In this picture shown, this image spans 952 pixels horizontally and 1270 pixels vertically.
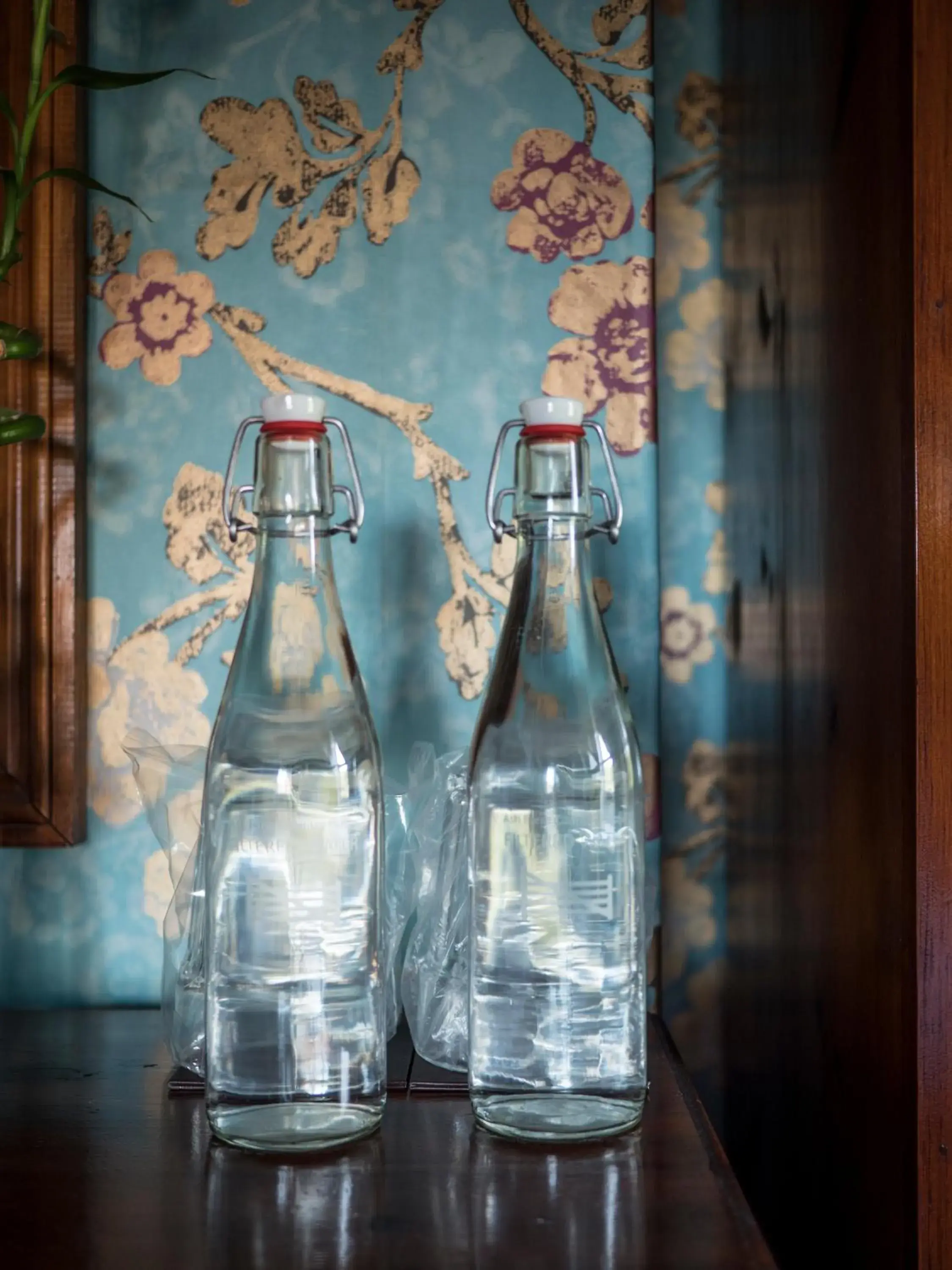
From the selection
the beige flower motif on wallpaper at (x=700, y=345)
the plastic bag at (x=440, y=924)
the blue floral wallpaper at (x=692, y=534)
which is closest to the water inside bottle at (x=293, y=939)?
the plastic bag at (x=440, y=924)

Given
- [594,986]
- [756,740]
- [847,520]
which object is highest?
[847,520]

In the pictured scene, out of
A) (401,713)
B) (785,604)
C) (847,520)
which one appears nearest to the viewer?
(847,520)

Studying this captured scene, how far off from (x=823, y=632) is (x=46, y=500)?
0.58 metres

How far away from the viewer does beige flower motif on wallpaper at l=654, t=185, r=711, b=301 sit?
0.98m

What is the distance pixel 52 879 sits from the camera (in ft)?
3.06

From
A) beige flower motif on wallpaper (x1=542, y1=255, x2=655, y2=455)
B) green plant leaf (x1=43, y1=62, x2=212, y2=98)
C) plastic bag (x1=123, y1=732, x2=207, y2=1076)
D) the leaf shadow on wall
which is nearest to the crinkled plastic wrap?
plastic bag (x1=123, y1=732, x2=207, y2=1076)

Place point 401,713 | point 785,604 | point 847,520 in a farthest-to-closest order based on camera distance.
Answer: point 401,713
point 785,604
point 847,520

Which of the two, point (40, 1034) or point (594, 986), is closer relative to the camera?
point (594, 986)

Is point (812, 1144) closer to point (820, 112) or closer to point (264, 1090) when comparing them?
point (264, 1090)

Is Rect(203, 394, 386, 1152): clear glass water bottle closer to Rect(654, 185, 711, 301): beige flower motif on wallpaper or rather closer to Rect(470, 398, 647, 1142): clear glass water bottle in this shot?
Rect(470, 398, 647, 1142): clear glass water bottle

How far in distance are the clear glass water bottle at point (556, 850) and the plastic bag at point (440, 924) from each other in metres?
0.08

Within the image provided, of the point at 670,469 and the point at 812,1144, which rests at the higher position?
the point at 670,469

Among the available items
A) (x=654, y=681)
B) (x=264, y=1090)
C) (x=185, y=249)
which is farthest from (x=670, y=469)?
(x=264, y=1090)

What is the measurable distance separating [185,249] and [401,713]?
0.40m
